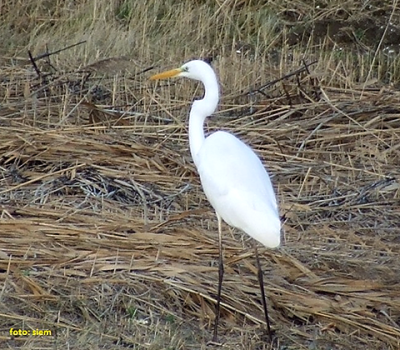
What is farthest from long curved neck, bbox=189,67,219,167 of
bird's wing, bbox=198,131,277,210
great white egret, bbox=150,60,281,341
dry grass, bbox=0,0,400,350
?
dry grass, bbox=0,0,400,350

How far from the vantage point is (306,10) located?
29.3 ft

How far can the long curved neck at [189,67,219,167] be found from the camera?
4.11 m

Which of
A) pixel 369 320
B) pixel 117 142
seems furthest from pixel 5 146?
pixel 369 320

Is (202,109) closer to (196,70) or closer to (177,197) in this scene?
(196,70)

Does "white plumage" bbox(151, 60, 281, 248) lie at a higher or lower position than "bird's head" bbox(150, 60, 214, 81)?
lower

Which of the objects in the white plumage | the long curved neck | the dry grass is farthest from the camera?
the long curved neck

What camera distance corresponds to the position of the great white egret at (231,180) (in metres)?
3.56

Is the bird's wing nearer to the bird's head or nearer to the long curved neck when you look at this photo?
the long curved neck

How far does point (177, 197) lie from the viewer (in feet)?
16.2

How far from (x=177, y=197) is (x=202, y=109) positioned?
918 mm

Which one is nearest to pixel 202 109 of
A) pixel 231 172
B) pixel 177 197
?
pixel 231 172

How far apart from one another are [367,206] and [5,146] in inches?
77.9

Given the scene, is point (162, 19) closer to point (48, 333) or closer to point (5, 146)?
point (5, 146)

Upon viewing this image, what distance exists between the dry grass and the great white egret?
26 cm
